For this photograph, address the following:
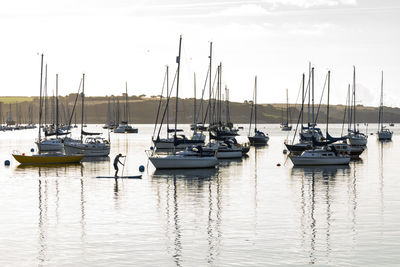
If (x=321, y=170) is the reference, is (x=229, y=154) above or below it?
above

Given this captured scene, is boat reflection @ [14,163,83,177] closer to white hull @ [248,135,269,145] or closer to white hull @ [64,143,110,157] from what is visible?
white hull @ [64,143,110,157]

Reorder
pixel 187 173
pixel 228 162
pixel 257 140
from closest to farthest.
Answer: pixel 187 173 → pixel 228 162 → pixel 257 140

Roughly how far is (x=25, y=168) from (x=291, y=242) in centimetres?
4420

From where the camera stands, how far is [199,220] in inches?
1300

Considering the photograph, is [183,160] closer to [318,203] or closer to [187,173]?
[187,173]

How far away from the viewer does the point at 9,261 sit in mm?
23891

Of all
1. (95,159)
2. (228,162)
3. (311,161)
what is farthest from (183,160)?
(95,159)

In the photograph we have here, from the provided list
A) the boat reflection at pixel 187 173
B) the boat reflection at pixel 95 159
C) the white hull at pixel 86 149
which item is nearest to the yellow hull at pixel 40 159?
the boat reflection at pixel 95 159

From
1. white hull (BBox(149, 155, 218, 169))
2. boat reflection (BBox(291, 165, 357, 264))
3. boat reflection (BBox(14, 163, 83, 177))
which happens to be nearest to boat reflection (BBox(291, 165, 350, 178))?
boat reflection (BBox(291, 165, 357, 264))

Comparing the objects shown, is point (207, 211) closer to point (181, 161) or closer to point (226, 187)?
point (226, 187)

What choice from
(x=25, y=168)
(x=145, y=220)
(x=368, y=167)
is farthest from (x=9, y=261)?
(x=368, y=167)

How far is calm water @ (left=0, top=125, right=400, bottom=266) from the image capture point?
2481 cm

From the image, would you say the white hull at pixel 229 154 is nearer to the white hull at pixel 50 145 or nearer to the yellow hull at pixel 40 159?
the yellow hull at pixel 40 159

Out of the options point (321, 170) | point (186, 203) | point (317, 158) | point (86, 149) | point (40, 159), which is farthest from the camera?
point (86, 149)
